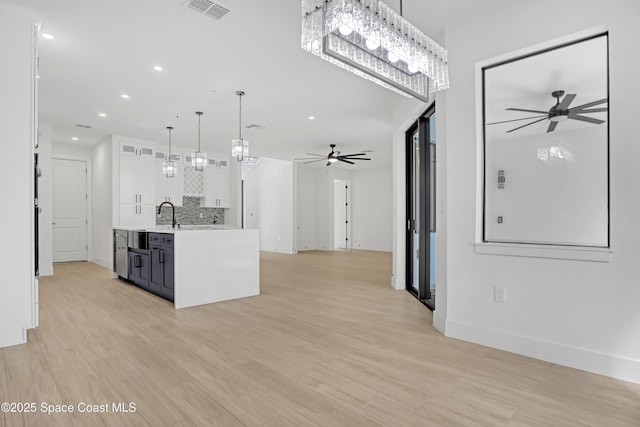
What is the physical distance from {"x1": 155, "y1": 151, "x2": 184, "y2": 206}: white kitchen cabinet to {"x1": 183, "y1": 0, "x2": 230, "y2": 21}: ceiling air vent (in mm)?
6123

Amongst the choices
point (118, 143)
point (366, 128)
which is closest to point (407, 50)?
point (366, 128)

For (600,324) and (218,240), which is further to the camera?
(218,240)

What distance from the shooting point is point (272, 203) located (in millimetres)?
11484

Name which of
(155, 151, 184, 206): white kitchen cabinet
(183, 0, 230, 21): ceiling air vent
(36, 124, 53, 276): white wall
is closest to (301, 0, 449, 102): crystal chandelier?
(183, 0, 230, 21): ceiling air vent

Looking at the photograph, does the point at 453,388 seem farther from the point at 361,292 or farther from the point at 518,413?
the point at 361,292

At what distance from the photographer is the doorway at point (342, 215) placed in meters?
12.8

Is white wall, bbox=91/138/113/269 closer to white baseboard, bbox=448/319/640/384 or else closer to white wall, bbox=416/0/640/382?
white wall, bbox=416/0/640/382

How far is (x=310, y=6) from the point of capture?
181 cm

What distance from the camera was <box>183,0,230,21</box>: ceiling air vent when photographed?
9.53 ft

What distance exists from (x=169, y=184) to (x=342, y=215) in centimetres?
658

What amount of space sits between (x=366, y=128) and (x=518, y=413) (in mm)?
5920

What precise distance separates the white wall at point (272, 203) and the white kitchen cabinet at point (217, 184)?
1.87 m

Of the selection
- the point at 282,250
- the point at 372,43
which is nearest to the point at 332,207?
the point at 282,250

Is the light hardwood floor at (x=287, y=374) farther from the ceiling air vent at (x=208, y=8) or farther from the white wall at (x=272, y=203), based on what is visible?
the white wall at (x=272, y=203)
